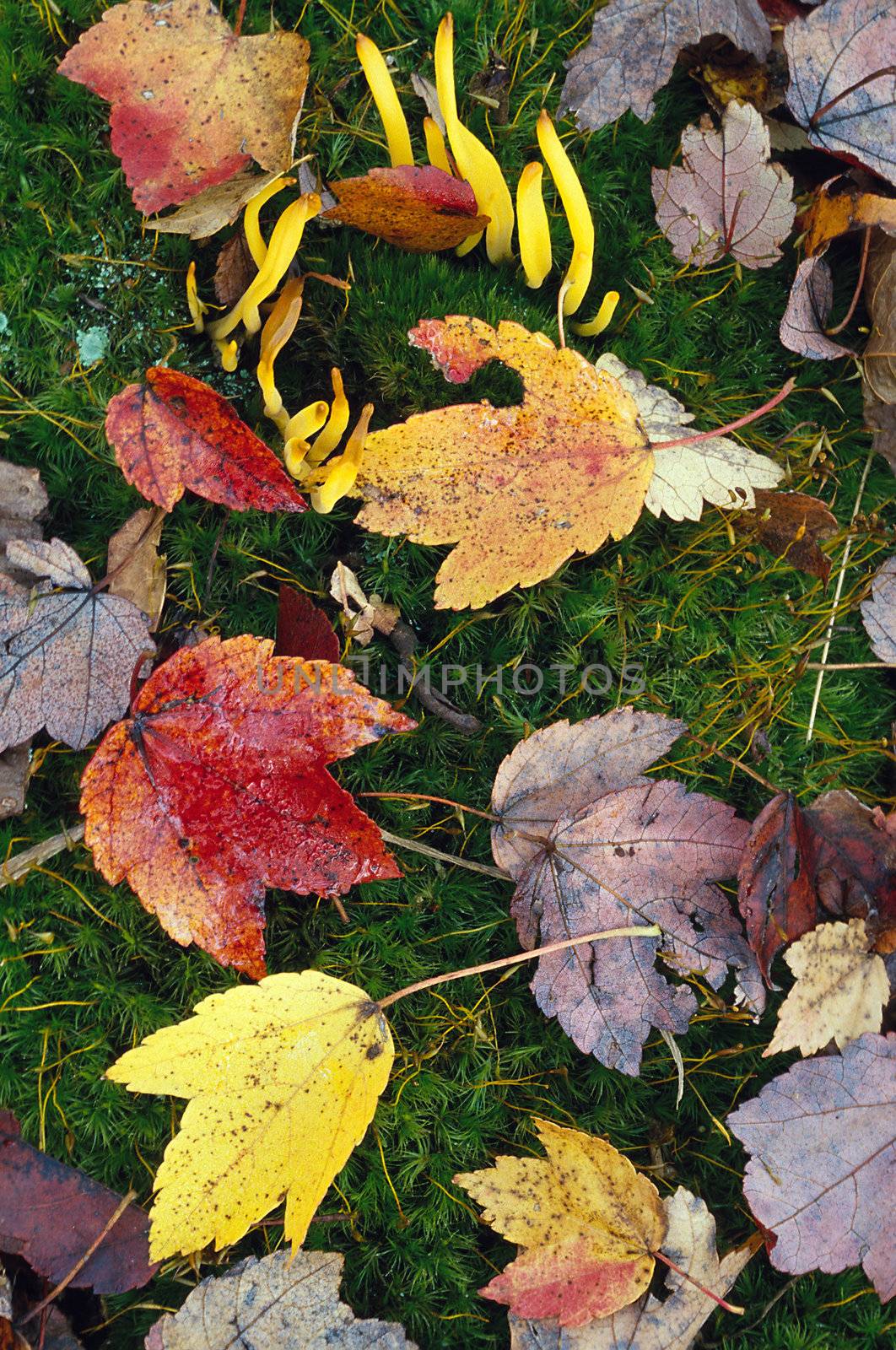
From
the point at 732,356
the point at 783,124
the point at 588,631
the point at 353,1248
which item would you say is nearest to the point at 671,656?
the point at 588,631

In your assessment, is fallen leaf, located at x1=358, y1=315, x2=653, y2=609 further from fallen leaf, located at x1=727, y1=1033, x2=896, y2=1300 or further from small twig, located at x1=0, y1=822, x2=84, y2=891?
fallen leaf, located at x1=727, y1=1033, x2=896, y2=1300

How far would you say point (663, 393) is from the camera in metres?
2.05

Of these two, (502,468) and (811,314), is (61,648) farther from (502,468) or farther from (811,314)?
(811,314)

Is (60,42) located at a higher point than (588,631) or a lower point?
higher

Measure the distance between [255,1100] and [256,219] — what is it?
1.64 metres

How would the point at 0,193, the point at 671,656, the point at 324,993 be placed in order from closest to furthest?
1. the point at 324,993
2. the point at 0,193
3. the point at 671,656

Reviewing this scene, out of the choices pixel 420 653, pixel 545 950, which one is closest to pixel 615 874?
pixel 545 950

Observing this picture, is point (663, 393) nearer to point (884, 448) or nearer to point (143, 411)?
point (884, 448)

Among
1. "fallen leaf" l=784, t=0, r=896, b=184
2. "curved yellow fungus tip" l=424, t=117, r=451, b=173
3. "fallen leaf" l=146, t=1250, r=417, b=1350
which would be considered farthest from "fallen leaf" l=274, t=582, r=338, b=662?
"fallen leaf" l=784, t=0, r=896, b=184

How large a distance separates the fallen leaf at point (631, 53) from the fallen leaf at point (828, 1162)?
205cm

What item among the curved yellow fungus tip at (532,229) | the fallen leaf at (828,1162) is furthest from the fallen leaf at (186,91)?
the fallen leaf at (828,1162)

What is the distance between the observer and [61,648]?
1.83m

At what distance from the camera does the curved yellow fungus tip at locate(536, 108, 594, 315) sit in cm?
181

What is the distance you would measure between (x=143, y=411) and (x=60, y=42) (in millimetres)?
878
